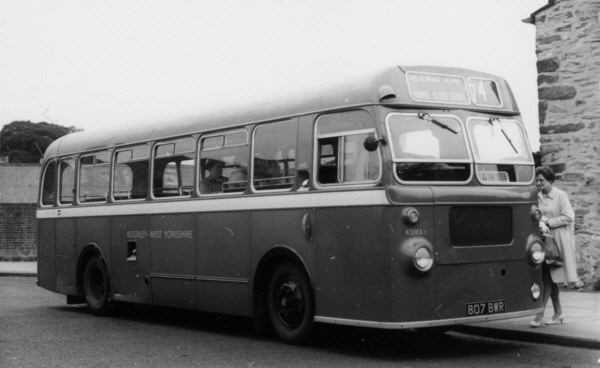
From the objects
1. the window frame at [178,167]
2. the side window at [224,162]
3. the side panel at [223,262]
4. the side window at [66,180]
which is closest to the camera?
the side panel at [223,262]

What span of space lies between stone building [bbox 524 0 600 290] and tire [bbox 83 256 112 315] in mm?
7659

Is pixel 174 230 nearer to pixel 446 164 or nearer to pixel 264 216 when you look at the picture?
pixel 264 216

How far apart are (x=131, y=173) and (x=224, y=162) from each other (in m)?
2.66

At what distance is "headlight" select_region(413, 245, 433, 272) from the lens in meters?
8.83

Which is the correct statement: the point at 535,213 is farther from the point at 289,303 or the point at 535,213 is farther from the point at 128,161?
the point at 128,161

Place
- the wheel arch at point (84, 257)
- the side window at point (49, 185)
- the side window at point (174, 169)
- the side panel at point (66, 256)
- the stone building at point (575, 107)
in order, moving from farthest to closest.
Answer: the side window at point (49, 185) < the side panel at point (66, 256) < the stone building at point (575, 107) < the wheel arch at point (84, 257) < the side window at point (174, 169)

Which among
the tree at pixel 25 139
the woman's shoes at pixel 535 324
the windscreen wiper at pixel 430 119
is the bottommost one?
the woman's shoes at pixel 535 324

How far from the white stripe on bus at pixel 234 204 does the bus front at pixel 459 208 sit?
412 millimetres

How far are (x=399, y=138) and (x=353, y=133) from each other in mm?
536

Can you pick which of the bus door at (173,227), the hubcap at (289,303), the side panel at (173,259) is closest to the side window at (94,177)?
the bus door at (173,227)

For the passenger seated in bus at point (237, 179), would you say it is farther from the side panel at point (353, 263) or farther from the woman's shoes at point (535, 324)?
the woman's shoes at point (535, 324)

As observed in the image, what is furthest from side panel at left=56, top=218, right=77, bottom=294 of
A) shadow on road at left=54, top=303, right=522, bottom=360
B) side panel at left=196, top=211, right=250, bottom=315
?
side panel at left=196, top=211, right=250, bottom=315

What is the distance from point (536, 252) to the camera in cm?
977

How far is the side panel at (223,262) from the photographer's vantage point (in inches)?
430
